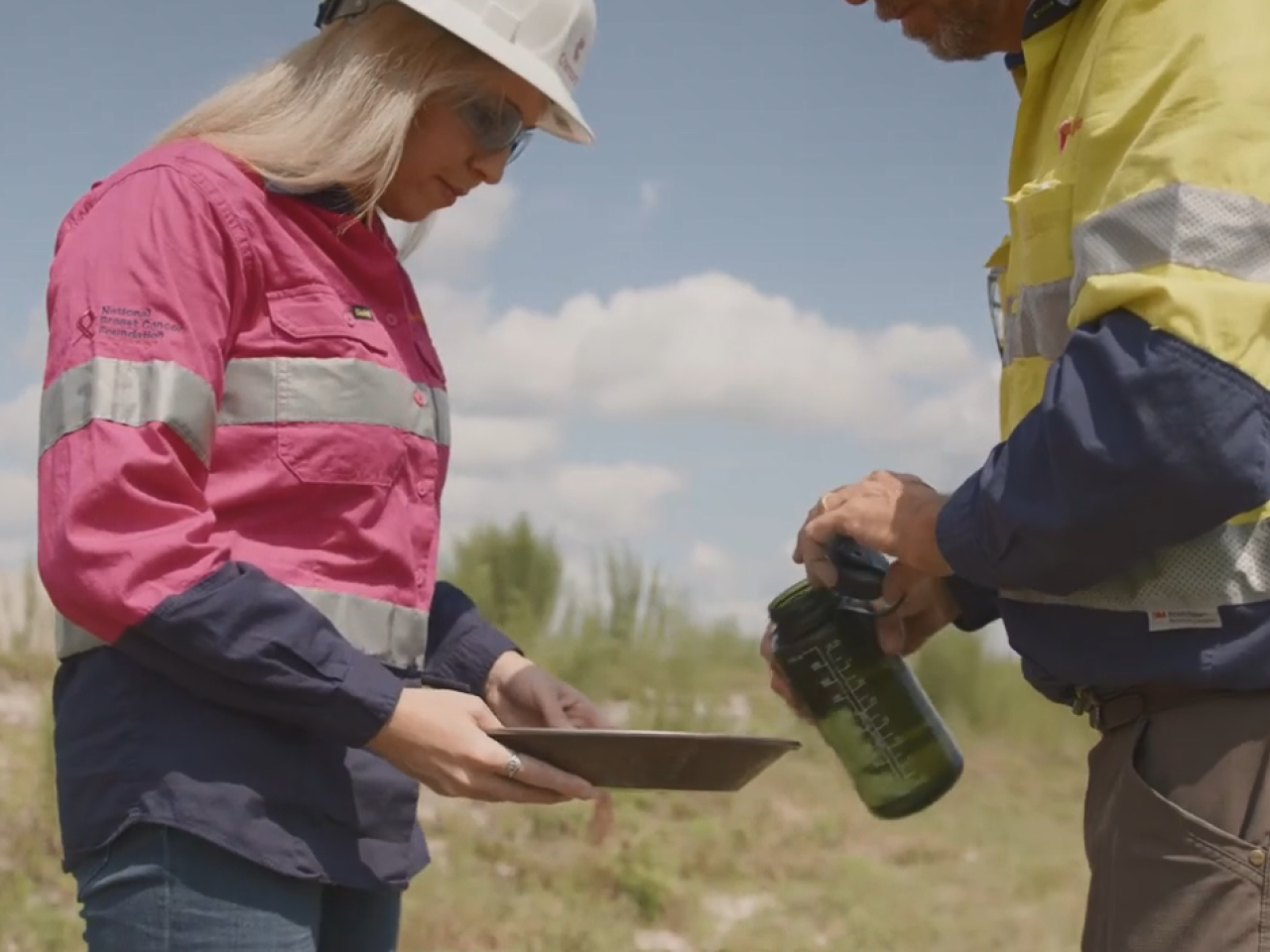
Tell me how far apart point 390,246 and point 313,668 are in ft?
2.33

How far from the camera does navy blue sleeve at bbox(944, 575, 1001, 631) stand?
7.78ft

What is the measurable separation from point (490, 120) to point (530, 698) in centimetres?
91

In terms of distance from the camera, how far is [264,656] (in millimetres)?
1780

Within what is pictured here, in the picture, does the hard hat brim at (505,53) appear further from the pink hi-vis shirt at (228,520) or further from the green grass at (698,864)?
the green grass at (698,864)

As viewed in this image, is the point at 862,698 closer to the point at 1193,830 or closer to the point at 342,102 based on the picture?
the point at 1193,830

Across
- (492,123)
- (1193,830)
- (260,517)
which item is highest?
(492,123)

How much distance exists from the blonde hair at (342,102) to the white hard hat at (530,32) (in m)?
0.04

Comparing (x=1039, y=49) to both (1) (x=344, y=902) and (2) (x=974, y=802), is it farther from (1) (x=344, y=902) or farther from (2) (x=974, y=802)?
(2) (x=974, y=802)

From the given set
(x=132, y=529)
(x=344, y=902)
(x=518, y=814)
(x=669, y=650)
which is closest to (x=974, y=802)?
(x=669, y=650)

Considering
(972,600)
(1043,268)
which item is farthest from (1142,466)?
(972,600)

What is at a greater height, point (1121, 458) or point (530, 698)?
point (1121, 458)

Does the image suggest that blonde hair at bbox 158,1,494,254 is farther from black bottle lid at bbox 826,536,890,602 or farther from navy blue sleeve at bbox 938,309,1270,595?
navy blue sleeve at bbox 938,309,1270,595

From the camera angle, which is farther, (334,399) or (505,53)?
(505,53)

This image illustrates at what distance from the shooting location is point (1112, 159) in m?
1.71
